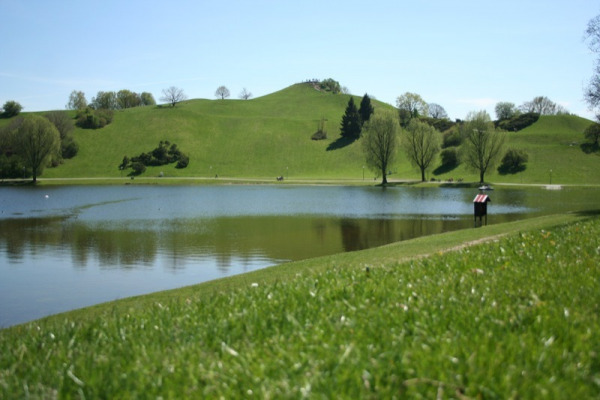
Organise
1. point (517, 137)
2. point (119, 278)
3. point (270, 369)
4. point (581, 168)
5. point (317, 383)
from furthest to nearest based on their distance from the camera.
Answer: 1. point (517, 137)
2. point (581, 168)
3. point (119, 278)
4. point (270, 369)
5. point (317, 383)

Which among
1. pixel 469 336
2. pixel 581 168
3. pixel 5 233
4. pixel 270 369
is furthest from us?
pixel 581 168

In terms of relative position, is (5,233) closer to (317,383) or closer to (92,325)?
(92,325)

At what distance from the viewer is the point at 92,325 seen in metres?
7.63

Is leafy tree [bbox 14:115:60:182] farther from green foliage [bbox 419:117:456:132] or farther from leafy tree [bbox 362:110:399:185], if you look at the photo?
green foliage [bbox 419:117:456:132]

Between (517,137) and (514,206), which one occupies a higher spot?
(517,137)

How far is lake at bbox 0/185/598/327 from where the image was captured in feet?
68.1

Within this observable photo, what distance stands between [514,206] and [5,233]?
155ft

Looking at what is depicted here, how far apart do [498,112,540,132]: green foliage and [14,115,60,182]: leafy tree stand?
123255 mm

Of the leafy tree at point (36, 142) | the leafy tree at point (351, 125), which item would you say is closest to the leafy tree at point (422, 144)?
the leafy tree at point (351, 125)

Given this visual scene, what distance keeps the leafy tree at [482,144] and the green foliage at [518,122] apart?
60.7 m

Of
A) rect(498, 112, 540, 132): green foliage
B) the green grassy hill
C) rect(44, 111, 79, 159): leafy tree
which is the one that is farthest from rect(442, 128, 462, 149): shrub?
rect(44, 111, 79, 159): leafy tree

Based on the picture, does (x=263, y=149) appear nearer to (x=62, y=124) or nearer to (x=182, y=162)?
(x=182, y=162)

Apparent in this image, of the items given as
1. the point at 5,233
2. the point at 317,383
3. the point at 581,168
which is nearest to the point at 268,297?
the point at 317,383

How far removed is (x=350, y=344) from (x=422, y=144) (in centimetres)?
10566
